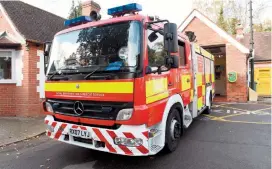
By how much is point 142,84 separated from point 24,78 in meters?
→ 6.72

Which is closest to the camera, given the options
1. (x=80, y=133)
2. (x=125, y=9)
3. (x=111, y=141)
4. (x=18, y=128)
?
(x=111, y=141)

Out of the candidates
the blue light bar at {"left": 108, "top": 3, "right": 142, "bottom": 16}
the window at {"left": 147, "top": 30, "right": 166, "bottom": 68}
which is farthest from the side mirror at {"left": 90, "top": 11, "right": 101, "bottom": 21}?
the window at {"left": 147, "top": 30, "right": 166, "bottom": 68}

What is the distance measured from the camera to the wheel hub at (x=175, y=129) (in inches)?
161

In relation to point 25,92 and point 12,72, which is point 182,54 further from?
point 12,72

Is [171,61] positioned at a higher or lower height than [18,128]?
higher

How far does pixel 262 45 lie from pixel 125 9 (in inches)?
714

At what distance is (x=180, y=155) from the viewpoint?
4.18 m

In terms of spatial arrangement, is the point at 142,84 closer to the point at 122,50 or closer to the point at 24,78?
the point at 122,50

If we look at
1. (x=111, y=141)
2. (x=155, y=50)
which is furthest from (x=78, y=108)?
(x=155, y=50)

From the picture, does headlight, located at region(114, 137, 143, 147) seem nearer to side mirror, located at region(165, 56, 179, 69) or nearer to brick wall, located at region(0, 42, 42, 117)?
side mirror, located at region(165, 56, 179, 69)

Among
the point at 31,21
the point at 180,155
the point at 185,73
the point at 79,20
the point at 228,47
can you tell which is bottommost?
the point at 180,155

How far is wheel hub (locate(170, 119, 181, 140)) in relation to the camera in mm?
4086

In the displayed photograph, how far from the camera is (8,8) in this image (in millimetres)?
8961

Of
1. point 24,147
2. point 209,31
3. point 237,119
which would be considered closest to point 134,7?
point 24,147
